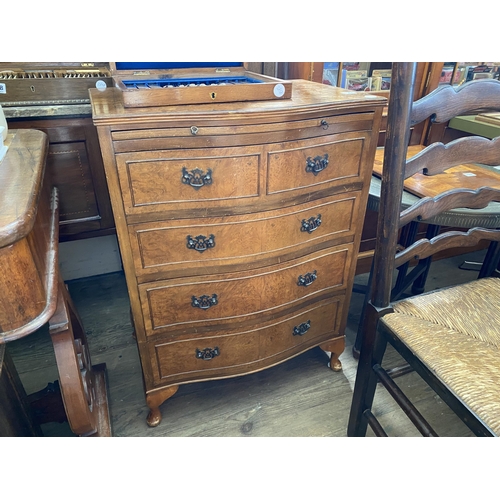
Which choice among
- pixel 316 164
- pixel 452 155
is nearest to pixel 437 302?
pixel 452 155

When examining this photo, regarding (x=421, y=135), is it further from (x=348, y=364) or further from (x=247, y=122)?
(x=247, y=122)

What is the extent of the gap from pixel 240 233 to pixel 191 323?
349mm

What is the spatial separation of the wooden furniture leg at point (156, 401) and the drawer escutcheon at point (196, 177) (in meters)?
0.75

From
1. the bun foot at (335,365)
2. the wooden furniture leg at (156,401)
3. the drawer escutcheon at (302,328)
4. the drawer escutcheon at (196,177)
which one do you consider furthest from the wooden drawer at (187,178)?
the bun foot at (335,365)

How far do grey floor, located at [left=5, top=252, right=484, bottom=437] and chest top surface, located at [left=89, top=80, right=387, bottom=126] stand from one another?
1.06 meters

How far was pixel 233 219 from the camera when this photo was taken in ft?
3.51

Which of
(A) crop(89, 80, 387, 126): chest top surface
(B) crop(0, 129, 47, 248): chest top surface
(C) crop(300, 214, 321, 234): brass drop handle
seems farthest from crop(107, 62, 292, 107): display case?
(C) crop(300, 214, 321, 234): brass drop handle

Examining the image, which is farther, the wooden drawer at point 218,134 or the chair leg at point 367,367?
the chair leg at point 367,367

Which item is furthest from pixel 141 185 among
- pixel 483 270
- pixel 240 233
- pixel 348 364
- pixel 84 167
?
pixel 483 270

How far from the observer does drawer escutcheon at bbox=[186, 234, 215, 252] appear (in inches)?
42.2

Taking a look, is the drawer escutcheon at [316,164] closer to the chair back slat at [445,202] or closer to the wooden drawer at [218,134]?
the wooden drawer at [218,134]

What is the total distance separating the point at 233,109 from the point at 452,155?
523 millimetres

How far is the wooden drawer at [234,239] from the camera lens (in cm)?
105

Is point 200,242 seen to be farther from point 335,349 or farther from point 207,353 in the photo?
point 335,349
